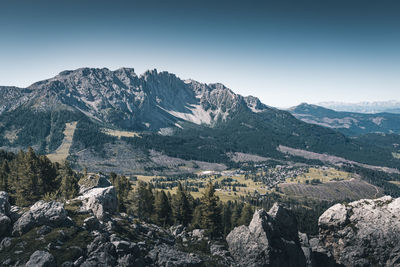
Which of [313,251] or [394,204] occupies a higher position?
[394,204]

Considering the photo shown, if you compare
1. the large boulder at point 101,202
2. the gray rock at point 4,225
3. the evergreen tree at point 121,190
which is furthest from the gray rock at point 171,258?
the evergreen tree at point 121,190

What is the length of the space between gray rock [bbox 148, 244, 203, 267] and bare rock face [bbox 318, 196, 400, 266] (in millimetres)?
53023

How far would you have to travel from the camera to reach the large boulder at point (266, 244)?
7462cm

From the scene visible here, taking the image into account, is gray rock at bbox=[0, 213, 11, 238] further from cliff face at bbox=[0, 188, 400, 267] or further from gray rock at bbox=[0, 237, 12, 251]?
gray rock at bbox=[0, 237, 12, 251]

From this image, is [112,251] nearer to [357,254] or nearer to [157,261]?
[157,261]

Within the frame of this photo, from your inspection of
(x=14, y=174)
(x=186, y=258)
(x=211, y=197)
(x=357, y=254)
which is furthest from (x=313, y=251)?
(x=14, y=174)

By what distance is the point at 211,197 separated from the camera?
99.8 metres

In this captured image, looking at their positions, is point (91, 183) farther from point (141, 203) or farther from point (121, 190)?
point (141, 203)

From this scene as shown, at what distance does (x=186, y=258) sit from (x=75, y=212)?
3352 centimetres

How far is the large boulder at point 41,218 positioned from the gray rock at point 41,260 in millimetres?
A: 10360

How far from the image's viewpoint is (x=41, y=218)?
2425 inches

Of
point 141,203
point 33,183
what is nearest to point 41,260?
point 33,183

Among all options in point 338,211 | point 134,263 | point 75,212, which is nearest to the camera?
point 134,263

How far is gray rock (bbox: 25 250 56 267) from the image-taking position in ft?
162
